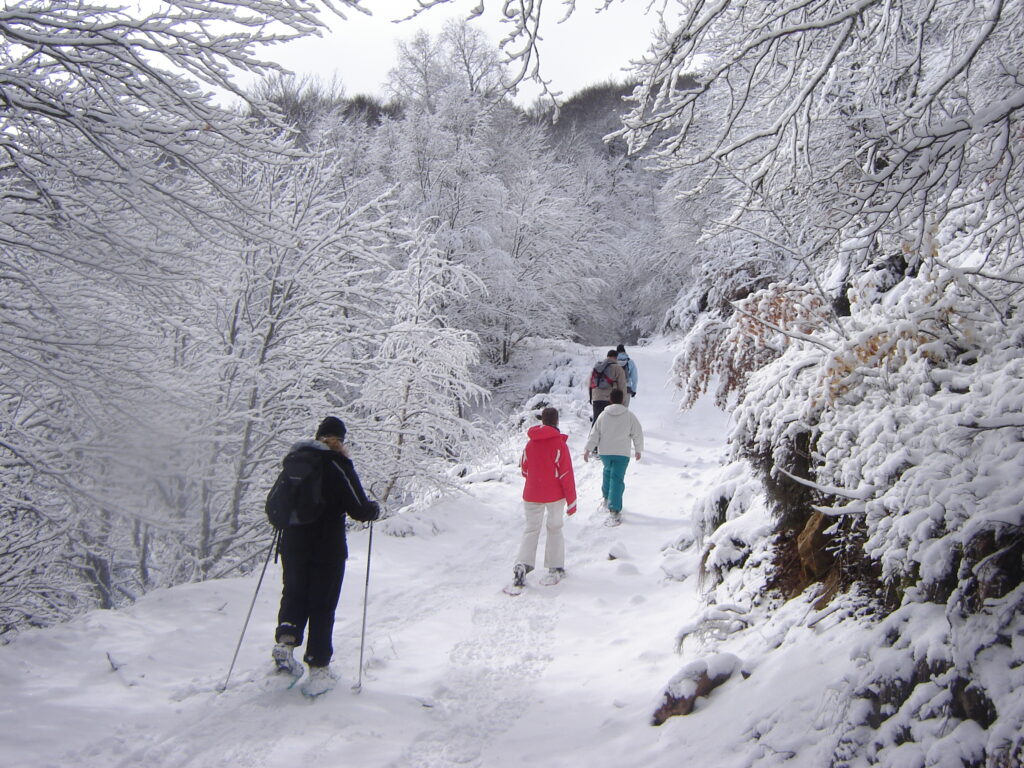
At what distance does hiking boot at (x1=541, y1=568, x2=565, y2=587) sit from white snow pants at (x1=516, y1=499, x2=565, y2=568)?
0.12 ft

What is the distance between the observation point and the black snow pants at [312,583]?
3.95 m

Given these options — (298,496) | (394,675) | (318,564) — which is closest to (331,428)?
(298,496)

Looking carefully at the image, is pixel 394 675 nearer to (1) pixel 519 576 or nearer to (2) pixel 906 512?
(1) pixel 519 576

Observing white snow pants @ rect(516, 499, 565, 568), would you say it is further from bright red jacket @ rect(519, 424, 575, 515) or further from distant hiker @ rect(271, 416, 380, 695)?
distant hiker @ rect(271, 416, 380, 695)

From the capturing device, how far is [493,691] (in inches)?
157

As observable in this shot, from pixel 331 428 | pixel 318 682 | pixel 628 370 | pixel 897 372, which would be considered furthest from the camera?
pixel 628 370

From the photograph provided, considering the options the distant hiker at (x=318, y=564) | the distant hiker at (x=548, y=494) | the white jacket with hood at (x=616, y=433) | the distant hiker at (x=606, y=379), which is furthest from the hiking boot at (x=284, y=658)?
the distant hiker at (x=606, y=379)

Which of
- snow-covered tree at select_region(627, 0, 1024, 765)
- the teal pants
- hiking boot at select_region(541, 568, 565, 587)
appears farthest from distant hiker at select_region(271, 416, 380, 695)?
the teal pants

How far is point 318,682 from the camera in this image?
383 centimetres

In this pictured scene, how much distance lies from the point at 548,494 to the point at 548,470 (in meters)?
0.23

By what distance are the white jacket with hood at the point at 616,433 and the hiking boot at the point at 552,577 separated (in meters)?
2.09

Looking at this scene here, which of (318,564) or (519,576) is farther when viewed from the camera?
(519,576)

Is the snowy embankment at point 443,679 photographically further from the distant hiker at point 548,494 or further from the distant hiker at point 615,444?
the distant hiker at point 615,444

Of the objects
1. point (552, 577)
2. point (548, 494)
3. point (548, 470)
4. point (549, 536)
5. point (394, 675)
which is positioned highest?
point (548, 470)
